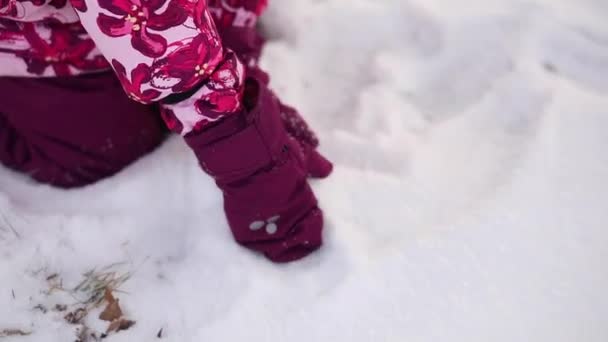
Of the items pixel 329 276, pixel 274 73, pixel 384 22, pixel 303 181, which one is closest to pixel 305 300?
pixel 329 276

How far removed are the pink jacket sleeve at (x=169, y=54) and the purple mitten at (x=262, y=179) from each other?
28 millimetres

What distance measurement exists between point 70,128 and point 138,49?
25 cm

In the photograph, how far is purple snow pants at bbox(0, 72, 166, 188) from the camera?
2.62ft

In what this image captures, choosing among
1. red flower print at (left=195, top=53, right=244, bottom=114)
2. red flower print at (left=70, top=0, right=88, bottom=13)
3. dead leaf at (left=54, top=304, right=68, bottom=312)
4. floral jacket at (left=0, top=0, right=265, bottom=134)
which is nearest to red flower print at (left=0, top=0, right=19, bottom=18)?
floral jacket at (left=0, top=0, right=265, bottom=134)

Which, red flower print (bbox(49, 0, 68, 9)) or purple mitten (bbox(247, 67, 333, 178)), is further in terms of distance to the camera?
purple mitten (bbox(247, 67, 333, 178))

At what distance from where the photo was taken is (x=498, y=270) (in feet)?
2.35

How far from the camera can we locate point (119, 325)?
708 millimetres

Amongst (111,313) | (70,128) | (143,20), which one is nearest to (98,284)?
(111,313)

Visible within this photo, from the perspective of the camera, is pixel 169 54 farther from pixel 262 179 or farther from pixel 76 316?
pixel 76 316

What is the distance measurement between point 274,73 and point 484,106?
34 centimetres

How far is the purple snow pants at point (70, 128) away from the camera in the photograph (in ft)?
2.62

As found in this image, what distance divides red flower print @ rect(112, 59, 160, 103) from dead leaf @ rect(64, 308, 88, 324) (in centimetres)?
27

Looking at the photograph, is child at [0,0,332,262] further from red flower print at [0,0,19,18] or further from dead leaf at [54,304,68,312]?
dead leaf at [54,304,68,312]

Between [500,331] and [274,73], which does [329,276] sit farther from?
[274,73]
